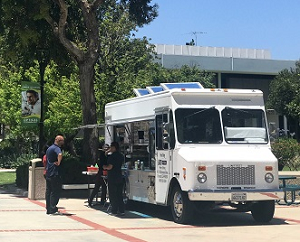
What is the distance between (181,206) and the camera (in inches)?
521

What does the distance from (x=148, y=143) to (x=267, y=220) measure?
11.2 ft

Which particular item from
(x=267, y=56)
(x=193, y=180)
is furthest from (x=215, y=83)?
(x=193, y=180)

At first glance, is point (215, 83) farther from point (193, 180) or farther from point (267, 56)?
point (193, 180)

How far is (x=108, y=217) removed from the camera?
49.3 feet

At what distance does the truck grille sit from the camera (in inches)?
509

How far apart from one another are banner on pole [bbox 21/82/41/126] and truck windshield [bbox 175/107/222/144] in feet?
34.9

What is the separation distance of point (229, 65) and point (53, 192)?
4013cm

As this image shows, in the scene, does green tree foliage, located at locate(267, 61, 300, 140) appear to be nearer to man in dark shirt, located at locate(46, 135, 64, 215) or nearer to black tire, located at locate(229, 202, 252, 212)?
black tire, located at locate(229, 202, 252, 212)

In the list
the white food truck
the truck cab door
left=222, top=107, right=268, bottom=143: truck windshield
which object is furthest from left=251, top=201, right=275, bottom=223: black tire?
the truck cab door

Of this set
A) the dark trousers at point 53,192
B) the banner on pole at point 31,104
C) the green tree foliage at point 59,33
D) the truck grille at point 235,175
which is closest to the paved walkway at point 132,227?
the dark trousers at point 53,192

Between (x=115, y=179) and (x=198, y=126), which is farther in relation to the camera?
(x=115, y=179)

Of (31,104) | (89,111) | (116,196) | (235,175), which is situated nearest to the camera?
(235,175)

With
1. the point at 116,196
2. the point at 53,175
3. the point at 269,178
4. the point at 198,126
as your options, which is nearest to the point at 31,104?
the point at 53,175

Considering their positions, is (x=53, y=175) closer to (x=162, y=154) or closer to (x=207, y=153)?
(x=162, y=154)
